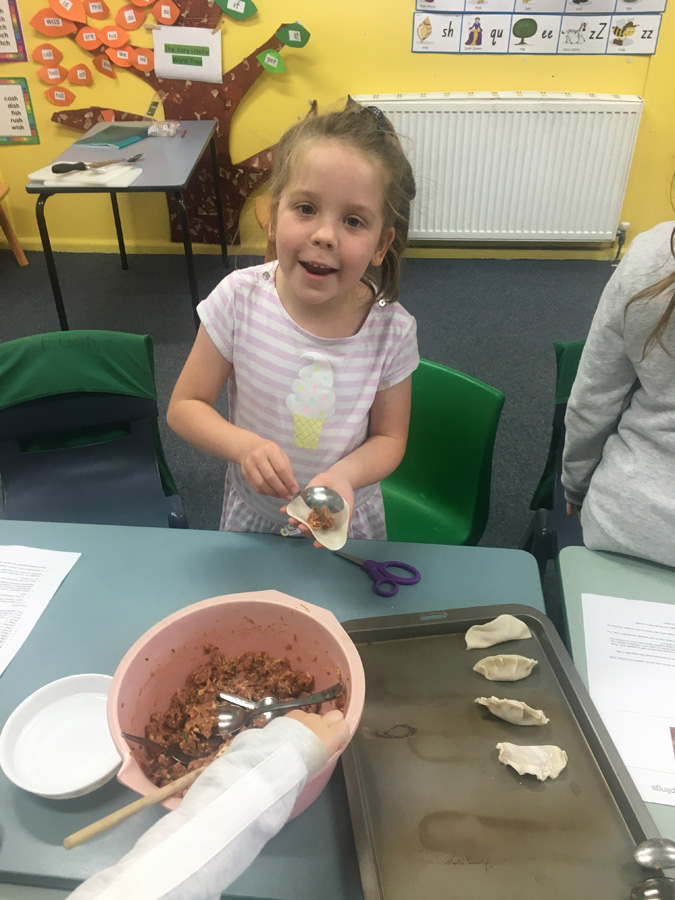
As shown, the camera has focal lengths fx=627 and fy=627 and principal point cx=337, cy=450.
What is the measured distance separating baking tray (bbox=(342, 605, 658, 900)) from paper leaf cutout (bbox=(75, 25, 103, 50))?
3221 millimetres

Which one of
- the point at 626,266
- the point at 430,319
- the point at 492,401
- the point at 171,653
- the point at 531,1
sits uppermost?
the point at 531,1

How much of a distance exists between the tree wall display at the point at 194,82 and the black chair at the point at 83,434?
5.69ft

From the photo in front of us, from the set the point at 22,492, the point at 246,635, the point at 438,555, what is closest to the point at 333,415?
the point at 438,555

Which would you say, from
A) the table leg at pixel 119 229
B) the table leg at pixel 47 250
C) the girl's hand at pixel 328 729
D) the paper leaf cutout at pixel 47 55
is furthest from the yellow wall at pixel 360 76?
the girl's hand at pixel 328 729

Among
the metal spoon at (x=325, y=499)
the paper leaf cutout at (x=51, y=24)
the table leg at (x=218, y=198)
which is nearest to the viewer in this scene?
the metal spoon at (x=325, y=499)

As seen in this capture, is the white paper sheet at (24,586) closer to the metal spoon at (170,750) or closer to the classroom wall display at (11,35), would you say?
the metal spoon at (170,750)

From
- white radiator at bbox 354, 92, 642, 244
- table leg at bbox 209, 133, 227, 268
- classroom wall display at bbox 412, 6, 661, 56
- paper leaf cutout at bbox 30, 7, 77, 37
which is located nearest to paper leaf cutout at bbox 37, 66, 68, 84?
paper leaf cutout at bbox 30, 7, 77, 37

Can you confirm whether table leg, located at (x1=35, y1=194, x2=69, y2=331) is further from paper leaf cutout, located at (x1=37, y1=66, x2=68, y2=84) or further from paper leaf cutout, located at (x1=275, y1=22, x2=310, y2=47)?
paper leaf cutout, located at (x1=275, y1=22, x2=310, y2=47)

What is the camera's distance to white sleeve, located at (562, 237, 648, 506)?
89cm

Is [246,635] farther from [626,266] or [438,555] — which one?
[626,266]

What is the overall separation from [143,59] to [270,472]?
9.69ft

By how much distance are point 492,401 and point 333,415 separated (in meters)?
0.37

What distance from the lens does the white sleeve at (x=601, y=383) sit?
89 cm

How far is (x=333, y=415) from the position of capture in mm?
1021
